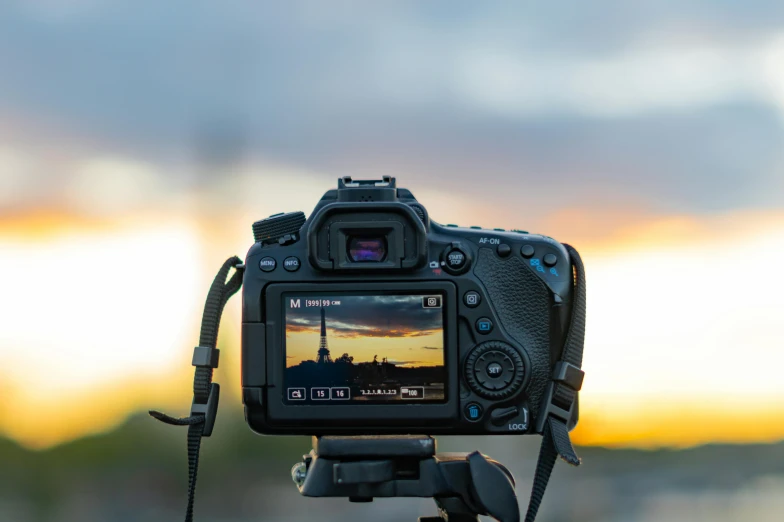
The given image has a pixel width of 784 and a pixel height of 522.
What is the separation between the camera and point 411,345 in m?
2.17

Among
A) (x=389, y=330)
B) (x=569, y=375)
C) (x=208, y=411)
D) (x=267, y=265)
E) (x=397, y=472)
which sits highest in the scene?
(x=267, y=265)

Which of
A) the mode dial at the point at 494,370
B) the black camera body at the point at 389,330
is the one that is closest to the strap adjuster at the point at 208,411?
the black camera body at the point at 389,330

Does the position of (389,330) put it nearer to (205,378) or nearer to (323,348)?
(323,348)

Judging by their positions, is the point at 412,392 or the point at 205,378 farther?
the point at 205,378

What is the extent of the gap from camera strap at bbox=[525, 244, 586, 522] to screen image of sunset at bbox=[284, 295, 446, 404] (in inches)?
9.9

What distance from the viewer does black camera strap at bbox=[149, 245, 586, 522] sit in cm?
221

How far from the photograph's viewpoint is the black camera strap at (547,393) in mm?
2211

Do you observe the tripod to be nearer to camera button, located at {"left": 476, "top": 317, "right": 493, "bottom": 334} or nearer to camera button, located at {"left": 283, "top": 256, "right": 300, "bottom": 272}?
camera button, located at {"left": 476, "top": 317, "right": 493, "bottom": 334}

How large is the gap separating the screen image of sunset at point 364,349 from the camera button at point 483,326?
86 millimetres

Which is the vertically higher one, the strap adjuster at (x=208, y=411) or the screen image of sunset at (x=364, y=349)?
the screen image of sunset at (x=364, y=349)

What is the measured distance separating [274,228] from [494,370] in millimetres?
586

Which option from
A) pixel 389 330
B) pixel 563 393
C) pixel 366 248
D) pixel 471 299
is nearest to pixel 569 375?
pixel 563 393

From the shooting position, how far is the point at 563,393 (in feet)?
7.29

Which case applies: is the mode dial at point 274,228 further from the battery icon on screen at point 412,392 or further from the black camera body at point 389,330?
the battery icon on screen at point 412,392
